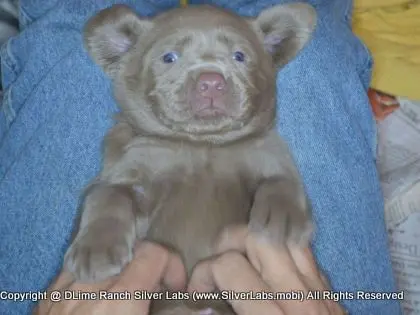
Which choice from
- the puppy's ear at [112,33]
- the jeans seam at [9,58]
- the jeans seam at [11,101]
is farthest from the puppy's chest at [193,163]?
the jeans seam at [9,58]

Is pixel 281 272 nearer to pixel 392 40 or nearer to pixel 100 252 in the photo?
pixel 100 252

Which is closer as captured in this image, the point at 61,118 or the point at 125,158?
the point at 125,158

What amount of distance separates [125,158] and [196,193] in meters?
0.18

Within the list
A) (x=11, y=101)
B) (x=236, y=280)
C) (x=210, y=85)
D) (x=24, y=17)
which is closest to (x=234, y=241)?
(x=236, y=280)

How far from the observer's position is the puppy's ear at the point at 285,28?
4.69 feet

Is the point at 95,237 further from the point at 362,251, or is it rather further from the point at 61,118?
the point at 362,251

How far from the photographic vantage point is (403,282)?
1.79 metres

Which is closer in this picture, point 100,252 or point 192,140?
point 100,252

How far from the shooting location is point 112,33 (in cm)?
141

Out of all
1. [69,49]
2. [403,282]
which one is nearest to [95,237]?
[69,49]

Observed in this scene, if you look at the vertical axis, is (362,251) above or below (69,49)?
below

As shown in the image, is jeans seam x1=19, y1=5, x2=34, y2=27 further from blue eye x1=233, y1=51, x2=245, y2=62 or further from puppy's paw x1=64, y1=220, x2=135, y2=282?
puppy's paw x1=64, y1=220, x2=135, y2=282

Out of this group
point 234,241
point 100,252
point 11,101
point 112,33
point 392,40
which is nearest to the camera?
point 100,252

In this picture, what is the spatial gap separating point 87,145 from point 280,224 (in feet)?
1.81
